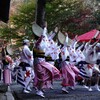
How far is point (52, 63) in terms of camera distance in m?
12.4

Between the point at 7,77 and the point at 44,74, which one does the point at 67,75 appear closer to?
the point at 44,74

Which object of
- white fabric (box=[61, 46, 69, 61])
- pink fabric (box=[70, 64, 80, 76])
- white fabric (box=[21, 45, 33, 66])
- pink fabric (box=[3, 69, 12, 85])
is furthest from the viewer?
pink fabric (box=[3, 69, 12, 85])

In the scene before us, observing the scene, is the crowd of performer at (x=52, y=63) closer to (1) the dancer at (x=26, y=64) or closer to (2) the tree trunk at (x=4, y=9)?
(1) the dancer at (x=26, y=64)

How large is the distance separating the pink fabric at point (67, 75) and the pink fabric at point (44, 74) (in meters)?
0.88

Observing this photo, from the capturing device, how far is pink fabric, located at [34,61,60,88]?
10688 millimetres

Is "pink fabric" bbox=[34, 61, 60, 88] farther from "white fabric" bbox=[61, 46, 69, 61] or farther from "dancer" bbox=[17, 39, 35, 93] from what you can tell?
"dancer" bbox=[17, 39, 35, 93]

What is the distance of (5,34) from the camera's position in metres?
26.3

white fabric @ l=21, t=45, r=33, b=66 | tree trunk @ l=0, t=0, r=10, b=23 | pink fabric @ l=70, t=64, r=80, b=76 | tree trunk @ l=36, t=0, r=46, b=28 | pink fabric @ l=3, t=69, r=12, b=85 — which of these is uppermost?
tree trunk @ l=36, t=0, r=46, b=28

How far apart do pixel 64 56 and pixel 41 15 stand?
18.5 ft

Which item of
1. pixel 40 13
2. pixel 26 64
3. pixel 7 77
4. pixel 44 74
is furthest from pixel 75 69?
pixel 40 13

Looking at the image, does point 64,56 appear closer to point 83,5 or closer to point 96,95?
point 96,95

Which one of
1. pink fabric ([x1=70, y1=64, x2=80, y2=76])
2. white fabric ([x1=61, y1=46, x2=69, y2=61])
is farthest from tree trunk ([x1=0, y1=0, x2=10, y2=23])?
pink fabric ([x1=70, y1=64, x2=80, y2=76])

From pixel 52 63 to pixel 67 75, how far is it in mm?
922

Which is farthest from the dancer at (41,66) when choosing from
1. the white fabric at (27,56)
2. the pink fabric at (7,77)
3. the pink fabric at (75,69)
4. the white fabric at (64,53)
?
the pink fabric at (7,77)
